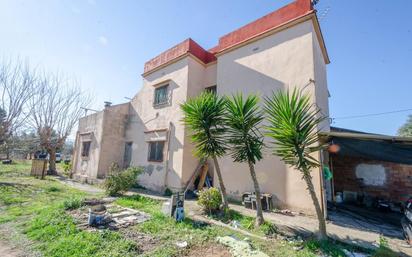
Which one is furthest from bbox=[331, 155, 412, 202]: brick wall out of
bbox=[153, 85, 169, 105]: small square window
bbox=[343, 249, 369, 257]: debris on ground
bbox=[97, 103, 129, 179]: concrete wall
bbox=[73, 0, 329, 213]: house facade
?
bbox=[97, 103, 129, 179]: concrete wall

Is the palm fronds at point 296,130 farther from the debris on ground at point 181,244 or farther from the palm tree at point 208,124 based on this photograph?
the debris on ground at point 181,244

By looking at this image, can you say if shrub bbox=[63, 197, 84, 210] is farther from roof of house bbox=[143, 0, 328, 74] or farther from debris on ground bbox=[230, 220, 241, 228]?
roof of house bbox=[143, 0, 328, 74]

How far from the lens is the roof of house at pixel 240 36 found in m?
7.67

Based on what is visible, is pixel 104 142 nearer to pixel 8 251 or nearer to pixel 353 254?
pixel 8 251

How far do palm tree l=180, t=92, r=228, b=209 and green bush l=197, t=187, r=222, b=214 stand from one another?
0.65 ft

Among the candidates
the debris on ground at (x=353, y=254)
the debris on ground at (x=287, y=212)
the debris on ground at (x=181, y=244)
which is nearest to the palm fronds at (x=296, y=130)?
the debris on ground at (x=353, y=254)

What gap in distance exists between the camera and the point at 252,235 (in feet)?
16.3

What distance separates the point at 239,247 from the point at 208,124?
3.60 metres

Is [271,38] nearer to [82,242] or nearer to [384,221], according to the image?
[384,221]

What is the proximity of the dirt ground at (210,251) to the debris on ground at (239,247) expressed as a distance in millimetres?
128

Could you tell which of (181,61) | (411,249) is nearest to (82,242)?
(411,249)

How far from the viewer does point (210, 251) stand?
4.11 metres

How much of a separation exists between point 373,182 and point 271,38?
7722mm

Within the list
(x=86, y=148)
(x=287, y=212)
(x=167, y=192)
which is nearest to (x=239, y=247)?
(x=287, y=212)
